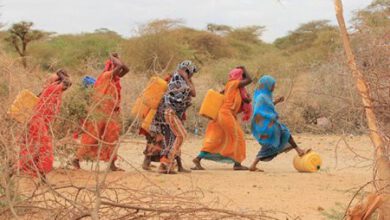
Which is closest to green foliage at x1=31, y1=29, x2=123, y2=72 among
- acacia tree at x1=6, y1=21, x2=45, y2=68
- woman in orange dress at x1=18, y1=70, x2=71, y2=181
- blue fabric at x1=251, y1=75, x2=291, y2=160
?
acacia tree at x1=6, y1=21, x2=45, y2=68

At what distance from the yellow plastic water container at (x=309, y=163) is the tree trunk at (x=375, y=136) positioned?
5.34 m

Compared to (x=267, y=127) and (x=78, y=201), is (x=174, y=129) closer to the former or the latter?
(x=267, y=127)

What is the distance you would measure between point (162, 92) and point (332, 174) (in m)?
2.54

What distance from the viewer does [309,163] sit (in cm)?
1077

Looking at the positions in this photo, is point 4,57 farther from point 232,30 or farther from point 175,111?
point 232,30

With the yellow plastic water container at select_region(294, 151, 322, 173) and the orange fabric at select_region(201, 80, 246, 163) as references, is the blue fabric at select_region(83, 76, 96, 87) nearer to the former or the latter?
the orange fabric at select_region(201, 80, 246, 163)

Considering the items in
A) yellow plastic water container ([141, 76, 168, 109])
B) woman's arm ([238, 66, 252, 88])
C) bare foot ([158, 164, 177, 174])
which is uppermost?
woman's arm ([238, 66, 252, 88])

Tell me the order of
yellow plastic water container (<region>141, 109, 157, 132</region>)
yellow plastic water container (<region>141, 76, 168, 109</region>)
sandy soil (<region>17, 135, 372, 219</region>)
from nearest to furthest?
sandy soil (<region>17, 135, 372, 219</region>), yellow plastic water container (<region>141, 76, 168, 109</region>), yellow plastic water container (<region>141, 109, 157, 132</region>)

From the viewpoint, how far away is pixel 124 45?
2562 centimetres

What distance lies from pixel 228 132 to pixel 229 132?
14 mm

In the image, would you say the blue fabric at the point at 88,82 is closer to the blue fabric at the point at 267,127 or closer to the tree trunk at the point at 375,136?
the blue fabric at the point at 267,127

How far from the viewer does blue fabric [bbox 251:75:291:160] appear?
35.8 ft

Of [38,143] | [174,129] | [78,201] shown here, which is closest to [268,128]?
[174,129]

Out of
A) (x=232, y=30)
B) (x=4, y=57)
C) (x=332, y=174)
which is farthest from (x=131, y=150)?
(x=232, y=30)
